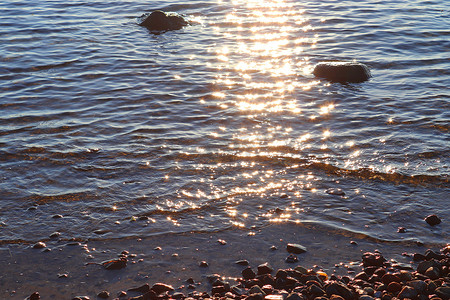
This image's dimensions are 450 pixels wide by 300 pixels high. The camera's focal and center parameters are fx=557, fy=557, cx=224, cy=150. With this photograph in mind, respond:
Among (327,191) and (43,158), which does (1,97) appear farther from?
(327,191)

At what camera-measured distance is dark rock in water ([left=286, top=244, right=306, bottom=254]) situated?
20.2 feet

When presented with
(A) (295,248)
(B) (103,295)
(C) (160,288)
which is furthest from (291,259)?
(B) (103,295)

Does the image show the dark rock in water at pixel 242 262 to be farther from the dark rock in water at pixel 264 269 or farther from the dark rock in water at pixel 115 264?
the dark rock in water at pixel 115 264

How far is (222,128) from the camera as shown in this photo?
962 cm

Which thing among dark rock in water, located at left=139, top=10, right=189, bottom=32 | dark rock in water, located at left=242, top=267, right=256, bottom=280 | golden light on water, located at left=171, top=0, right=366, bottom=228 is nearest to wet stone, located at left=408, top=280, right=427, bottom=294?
dark rock in water, located at left=242, top=267, right=256, bottom=280

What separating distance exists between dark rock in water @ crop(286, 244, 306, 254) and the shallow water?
0.62m

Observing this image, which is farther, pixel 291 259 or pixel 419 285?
pixel 291 259

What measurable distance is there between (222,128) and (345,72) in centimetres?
353

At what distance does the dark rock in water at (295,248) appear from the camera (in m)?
6.17

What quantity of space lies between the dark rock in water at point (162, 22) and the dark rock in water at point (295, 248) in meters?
10.8

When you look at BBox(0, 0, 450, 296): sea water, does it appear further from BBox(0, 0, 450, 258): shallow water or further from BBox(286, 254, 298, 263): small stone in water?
BBox(286, 254, 298, 263): small stone in water

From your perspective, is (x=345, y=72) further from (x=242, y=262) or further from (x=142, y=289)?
(x=142, y=289)

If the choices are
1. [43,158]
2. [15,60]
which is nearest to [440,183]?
[43,158]

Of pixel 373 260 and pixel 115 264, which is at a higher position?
pixel 115 264
